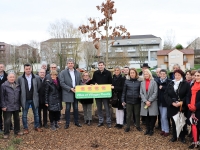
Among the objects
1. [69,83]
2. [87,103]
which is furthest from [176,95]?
[69,83]

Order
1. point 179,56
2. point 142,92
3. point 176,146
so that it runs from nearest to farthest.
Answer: point 176,146
point 142,92
point 179,56

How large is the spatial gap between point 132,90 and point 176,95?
135cm

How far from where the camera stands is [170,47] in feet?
244

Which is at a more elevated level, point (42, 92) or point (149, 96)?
point (42, 92)

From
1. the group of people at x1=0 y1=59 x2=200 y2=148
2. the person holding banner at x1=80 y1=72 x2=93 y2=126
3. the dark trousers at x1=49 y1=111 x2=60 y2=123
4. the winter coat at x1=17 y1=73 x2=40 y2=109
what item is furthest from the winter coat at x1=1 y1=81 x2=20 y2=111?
the person holding banner at x1=80 y1=72 x2=93 y2=126

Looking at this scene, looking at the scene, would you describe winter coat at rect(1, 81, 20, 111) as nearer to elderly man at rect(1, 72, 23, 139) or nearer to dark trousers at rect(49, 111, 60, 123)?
elderly man at rect(1, 72, 23, 139)

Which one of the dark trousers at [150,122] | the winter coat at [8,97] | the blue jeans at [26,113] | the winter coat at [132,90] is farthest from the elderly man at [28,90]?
the dark trousers at [150,122]

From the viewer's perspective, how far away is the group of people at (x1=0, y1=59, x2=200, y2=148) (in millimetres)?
5703

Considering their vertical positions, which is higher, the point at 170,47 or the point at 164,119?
the point at 170,47

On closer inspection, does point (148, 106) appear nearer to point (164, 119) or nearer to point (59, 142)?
point (164, 119)

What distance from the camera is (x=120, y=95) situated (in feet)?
23.0

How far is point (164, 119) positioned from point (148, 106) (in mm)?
589

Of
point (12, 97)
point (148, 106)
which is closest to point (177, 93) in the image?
point (148, 106)

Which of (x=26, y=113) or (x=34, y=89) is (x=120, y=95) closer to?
(x=34, y=89)
